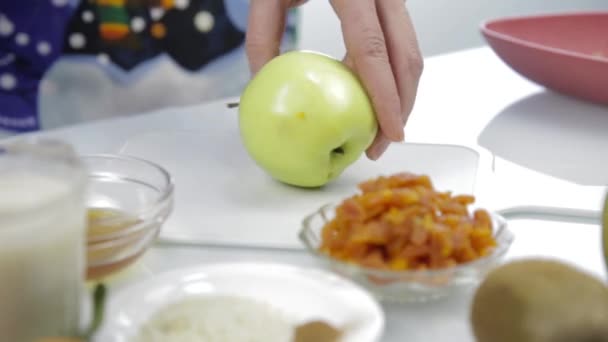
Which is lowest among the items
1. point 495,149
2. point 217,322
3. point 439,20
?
point 439,20

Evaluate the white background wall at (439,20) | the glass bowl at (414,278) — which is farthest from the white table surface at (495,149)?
the white background wall at (439,20)

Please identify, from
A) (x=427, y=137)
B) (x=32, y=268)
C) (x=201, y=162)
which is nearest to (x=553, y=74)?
(x=427, y=137)

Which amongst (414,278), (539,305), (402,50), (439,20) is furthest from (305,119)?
(439,20)

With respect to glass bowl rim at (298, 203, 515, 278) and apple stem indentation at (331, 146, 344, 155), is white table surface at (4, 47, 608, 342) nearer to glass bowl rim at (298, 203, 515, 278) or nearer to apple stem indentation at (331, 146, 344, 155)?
glass bowl rim at (298, 203, 515, 278)

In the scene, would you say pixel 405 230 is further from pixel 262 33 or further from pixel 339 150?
pixel 262 33

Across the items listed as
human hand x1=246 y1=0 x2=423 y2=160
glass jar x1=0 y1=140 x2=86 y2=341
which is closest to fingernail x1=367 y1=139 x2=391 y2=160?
human hand x1=246 y1=0 x2=423 y2=160

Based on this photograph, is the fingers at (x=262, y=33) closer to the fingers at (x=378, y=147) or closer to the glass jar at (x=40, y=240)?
the fingers at (x=378, y=147)

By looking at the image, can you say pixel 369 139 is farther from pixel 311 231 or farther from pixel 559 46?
pixel 559 46
